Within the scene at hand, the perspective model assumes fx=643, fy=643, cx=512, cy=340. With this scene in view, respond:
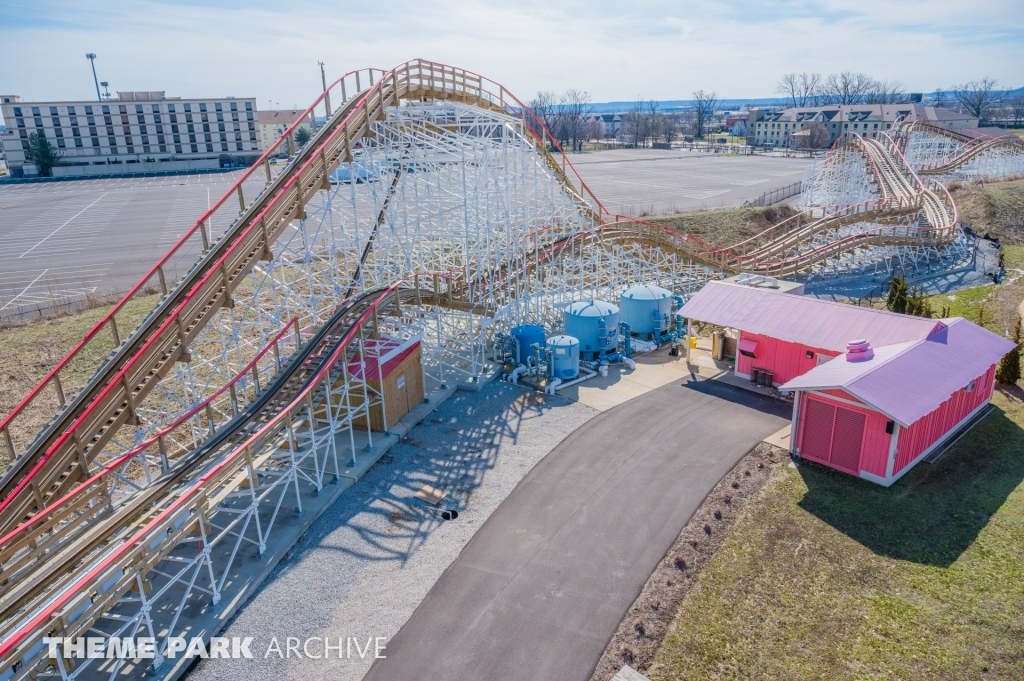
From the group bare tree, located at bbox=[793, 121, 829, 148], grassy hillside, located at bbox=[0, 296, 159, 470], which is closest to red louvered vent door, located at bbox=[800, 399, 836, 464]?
grassy hillside, located at bbox=[0, 296, 159, 470]

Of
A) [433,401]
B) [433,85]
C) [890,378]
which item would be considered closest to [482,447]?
[433,401]

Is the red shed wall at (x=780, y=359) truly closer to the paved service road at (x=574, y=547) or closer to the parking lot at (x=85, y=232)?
the paved service road at (x=574, y=547)

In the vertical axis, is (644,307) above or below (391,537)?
above

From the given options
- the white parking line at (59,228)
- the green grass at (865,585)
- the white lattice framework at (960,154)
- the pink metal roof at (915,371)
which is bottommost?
the green grass at (865,585)

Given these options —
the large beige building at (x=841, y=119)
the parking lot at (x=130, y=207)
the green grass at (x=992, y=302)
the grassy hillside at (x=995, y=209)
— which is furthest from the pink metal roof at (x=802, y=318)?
the large beige building at (x=841, y=119)

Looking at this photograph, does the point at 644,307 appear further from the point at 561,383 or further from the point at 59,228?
the point at 59,228

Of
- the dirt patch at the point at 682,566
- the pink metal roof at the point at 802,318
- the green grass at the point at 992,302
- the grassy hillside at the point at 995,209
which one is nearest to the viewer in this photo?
the dirt patch at the point at 682,566

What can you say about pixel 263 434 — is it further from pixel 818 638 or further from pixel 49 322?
pixel 49 322

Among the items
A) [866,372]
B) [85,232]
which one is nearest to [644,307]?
[866,372]
